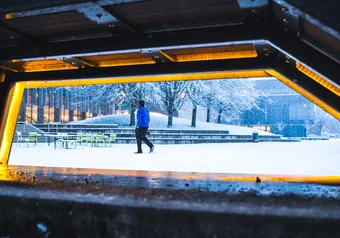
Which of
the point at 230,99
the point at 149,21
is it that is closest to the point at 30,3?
the point at 149,21

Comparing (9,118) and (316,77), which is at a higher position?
(316,77)

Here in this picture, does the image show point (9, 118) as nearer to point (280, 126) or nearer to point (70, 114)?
point (70, 114)

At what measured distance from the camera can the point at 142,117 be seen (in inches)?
526

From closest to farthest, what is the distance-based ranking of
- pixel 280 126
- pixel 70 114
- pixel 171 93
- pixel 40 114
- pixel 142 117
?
1. pixel 142 117
2. pixel 171 93
3. pixel 40 114
4. pixel 70 114
5. pixel 280 126

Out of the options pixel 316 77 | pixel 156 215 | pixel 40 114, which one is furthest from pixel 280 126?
pixel 156 215

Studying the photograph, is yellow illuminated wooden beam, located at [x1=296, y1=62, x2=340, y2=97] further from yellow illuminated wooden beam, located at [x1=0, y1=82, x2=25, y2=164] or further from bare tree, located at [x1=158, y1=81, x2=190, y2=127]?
bare tree, located at [x1=158, y1=81, x2=190, y2=127]

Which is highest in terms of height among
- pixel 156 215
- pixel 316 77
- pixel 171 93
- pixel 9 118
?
pixel 171 93

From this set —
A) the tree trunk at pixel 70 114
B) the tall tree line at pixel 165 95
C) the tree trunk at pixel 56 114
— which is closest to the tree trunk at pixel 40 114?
the tall tree line at pixel 165 95

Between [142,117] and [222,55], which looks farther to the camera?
[142,117]

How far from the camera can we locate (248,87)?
38969 mm

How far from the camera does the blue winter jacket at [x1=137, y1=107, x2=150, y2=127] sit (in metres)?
13.2

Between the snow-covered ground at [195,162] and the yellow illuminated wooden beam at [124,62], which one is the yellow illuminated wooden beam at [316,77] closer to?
the snow-covered ground at [195,162]

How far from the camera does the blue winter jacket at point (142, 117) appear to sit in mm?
13242

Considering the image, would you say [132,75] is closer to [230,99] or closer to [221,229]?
[221,229]
